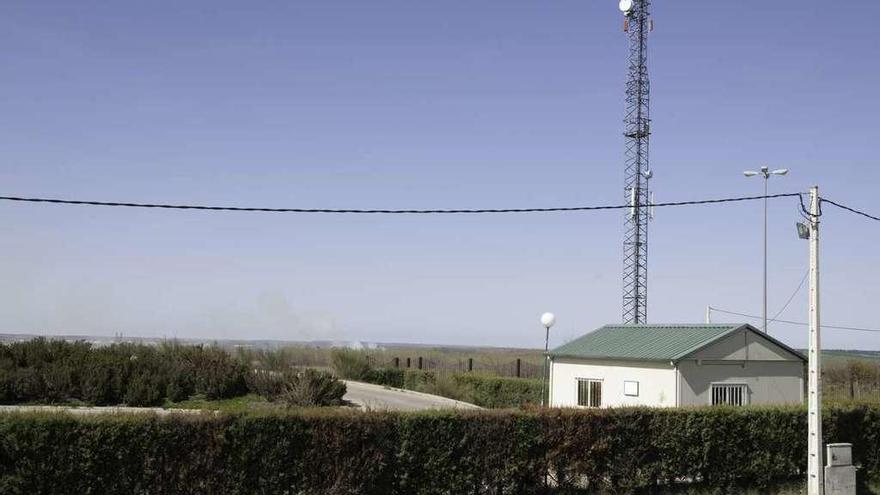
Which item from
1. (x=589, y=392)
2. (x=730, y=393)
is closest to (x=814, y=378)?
(x=730, y=393)

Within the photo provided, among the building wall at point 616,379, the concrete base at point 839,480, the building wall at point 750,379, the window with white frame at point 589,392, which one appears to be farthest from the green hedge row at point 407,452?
the window with white frame at point 589,392

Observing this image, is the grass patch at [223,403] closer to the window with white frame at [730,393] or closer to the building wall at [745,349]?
the building wall at [745,349]

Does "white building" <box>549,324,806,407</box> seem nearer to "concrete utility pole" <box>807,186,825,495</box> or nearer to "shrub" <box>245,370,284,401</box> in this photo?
"concrete utility pole" <box>807,186,825,495</box>

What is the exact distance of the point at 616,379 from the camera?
74.6 feet

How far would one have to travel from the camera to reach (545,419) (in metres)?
14.2

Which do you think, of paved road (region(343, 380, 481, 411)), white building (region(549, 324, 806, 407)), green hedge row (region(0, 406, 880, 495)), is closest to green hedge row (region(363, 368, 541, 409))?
paved road (region(343, 380, 481, 411))

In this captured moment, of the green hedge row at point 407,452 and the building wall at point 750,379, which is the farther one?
the building wall at point 750,379

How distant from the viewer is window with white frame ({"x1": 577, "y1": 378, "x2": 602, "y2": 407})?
2339 cm

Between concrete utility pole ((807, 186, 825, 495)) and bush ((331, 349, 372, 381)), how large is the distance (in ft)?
79.0

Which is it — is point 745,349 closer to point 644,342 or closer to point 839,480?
point 644,342

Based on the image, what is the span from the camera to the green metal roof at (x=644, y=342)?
848 inches

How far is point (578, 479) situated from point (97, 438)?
25.7 feet

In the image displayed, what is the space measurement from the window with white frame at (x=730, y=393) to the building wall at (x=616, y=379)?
124cm

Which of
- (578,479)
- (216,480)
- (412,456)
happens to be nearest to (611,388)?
(578,479)
